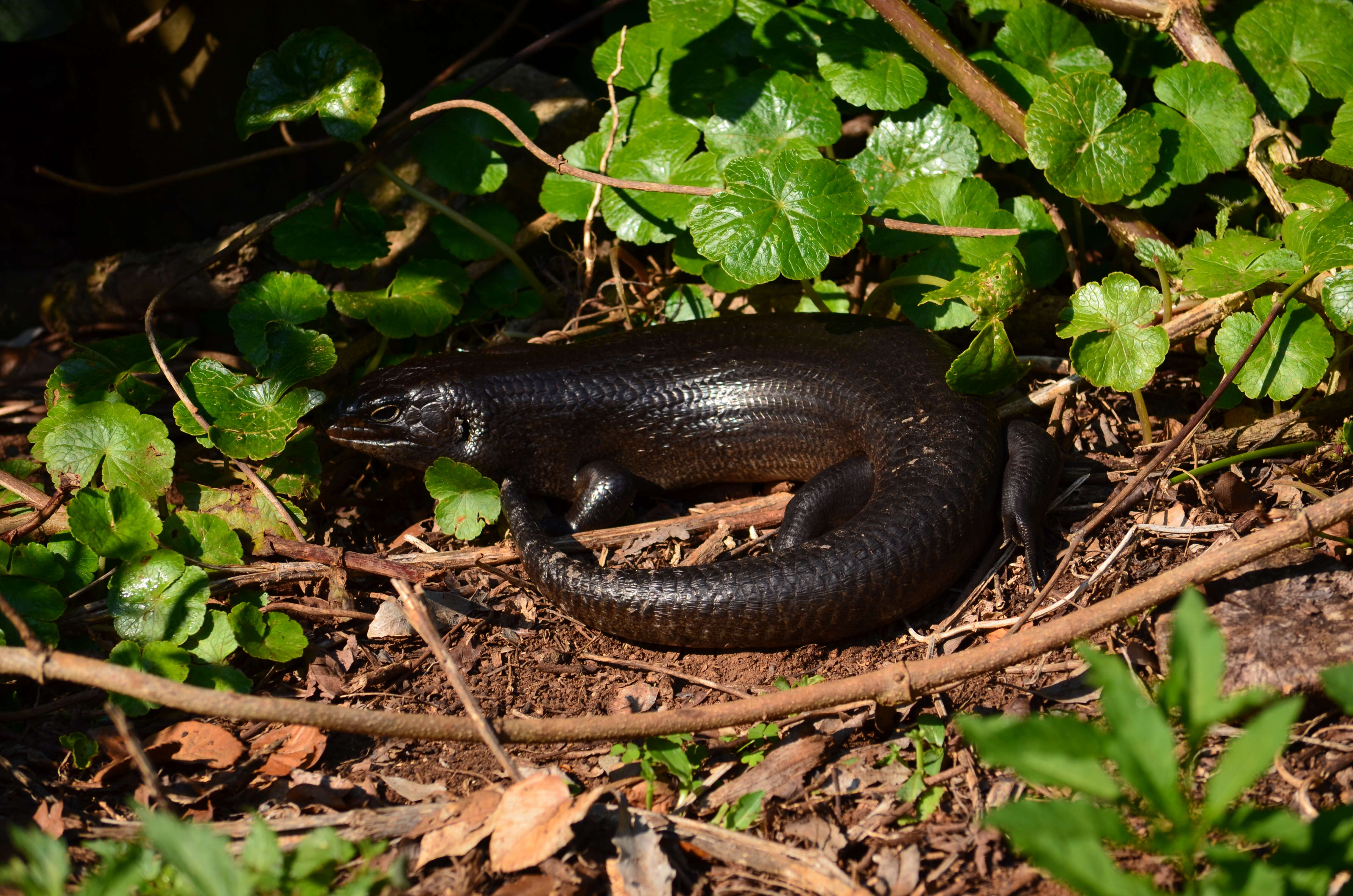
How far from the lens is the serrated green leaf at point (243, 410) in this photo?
388cm

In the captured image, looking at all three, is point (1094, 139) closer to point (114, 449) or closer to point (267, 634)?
point (267, 634)

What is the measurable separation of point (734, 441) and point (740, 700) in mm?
1779

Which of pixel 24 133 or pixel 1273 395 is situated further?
pixel 24 133

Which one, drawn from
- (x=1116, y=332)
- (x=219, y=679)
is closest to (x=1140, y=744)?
(x=1116, y=332)

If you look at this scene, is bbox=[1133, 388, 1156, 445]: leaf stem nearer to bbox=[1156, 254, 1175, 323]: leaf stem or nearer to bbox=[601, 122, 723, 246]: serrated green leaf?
bbox=[1156, 254, 1175, 323]: leaf stem

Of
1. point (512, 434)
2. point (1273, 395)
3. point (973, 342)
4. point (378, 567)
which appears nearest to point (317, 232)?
point (512, 434)

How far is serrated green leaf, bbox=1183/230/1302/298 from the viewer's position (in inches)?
136

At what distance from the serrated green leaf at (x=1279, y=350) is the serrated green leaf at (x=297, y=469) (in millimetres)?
3730

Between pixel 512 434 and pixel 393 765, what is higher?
pixel 512 434

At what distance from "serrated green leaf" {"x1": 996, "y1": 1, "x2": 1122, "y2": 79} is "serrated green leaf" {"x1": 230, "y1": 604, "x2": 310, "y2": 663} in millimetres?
4057

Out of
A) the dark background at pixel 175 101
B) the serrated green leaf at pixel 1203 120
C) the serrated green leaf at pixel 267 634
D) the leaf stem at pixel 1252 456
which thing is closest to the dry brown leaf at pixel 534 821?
the serrated green leaf at pixel 267 634

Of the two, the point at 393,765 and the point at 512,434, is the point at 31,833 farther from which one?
the point at 512,434

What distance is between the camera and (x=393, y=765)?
3088mm

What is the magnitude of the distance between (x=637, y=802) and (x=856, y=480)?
1.82m
